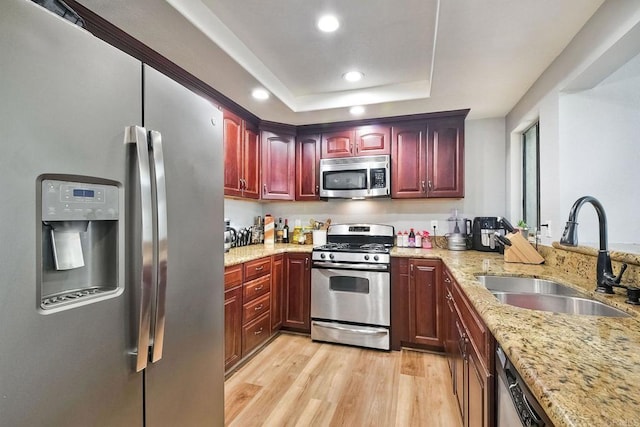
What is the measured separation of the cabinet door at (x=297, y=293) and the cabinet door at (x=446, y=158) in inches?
58.7

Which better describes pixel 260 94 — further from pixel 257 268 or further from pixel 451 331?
pixel 451 331

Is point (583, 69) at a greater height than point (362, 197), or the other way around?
point (583, 69)

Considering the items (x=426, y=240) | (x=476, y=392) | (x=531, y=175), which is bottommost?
(x=476, y=392)

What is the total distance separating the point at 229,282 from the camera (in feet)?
7.38

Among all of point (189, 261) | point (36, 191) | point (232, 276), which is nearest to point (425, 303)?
point (232, 276)

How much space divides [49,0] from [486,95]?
281 centimetres

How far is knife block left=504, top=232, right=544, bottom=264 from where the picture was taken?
6.92ft

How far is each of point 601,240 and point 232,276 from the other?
2159mm

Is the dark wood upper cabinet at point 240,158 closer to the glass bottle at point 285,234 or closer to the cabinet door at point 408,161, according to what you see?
the glass bottle at point 285,234

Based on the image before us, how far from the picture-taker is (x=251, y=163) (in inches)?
122

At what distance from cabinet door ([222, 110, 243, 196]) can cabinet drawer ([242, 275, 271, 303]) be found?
83 centimetres

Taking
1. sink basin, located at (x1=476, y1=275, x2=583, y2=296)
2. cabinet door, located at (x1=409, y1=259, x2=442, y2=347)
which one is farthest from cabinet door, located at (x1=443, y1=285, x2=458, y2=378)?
sink basin, located at (x1=476, y1=275, x2=583, y2=296)

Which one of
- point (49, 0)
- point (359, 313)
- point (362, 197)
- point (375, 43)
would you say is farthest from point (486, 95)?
point (49, 0)

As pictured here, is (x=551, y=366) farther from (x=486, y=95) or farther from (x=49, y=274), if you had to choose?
(x=486, y=95)
